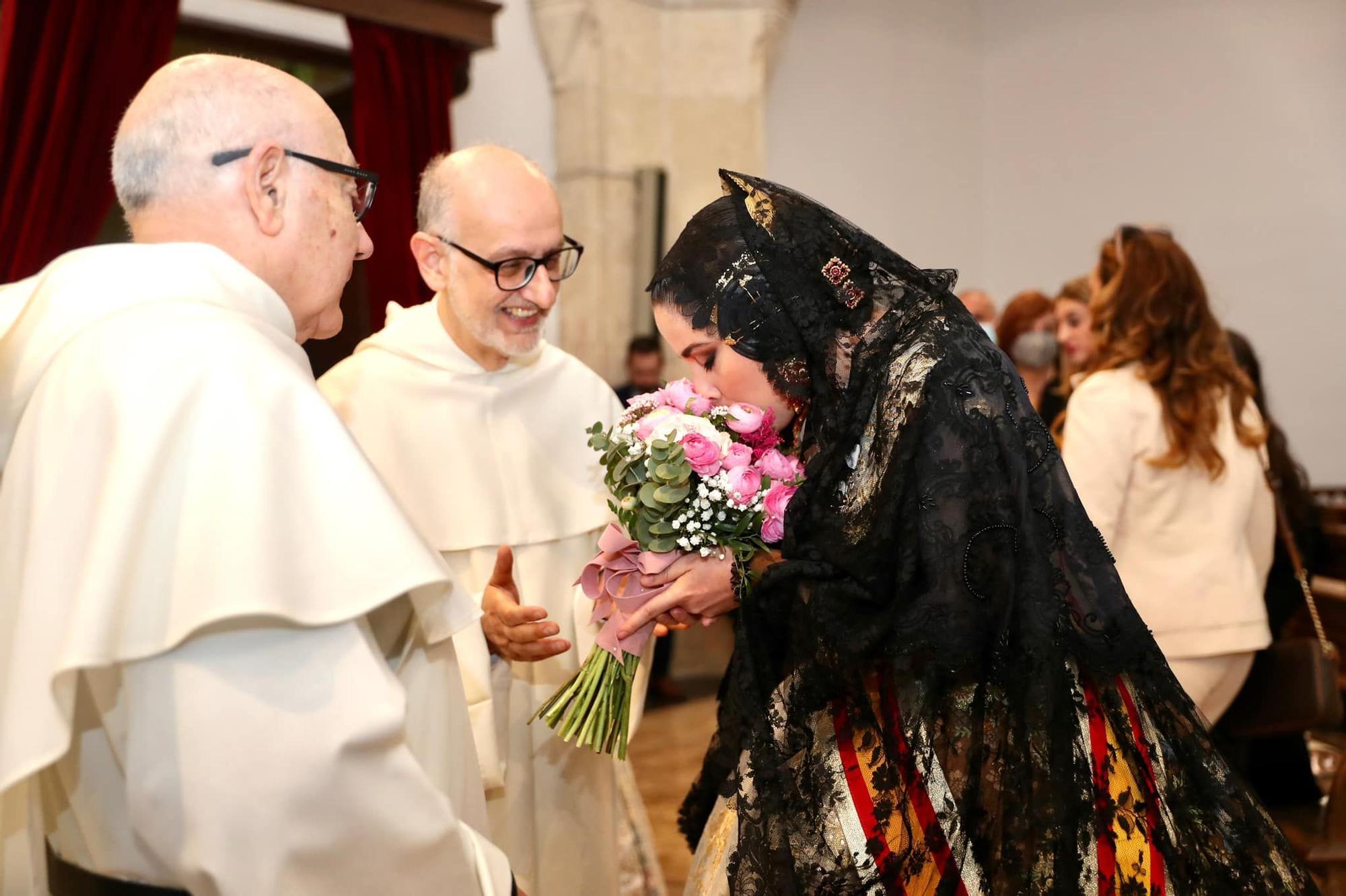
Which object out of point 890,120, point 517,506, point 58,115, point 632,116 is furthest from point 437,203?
point 890,120

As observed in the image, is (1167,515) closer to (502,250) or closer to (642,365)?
(502,250)

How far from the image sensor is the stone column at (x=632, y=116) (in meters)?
7.41

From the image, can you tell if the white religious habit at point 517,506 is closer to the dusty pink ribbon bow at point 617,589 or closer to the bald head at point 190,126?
the dusty pink ribbon bow at point 617,589

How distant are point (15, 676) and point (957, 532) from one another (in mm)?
1348

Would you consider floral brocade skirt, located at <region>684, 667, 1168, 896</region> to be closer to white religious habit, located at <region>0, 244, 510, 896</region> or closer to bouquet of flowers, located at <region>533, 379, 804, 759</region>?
bouquet of flowers, located at <region>533, 379, 804, 759</region>

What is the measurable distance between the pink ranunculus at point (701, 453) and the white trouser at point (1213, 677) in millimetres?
2206

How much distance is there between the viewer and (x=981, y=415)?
1.88 m

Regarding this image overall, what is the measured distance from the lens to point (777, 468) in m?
2.19

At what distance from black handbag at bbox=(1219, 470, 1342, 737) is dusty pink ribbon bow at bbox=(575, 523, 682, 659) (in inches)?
98.2

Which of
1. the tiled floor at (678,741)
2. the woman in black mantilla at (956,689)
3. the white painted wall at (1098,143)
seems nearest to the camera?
the woman in black mantilla at (956,689)

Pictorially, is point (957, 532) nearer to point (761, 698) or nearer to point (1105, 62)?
point (761, 698)

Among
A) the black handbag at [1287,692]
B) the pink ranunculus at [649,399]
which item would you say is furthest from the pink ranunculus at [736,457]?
the black handbag at [1287,692]

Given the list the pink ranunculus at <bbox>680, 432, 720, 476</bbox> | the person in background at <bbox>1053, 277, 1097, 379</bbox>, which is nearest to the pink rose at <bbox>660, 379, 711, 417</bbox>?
the pink ranunculus at <bbox>680, 432, 720, 476</bbox>

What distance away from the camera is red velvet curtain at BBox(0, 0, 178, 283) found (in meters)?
4.43
